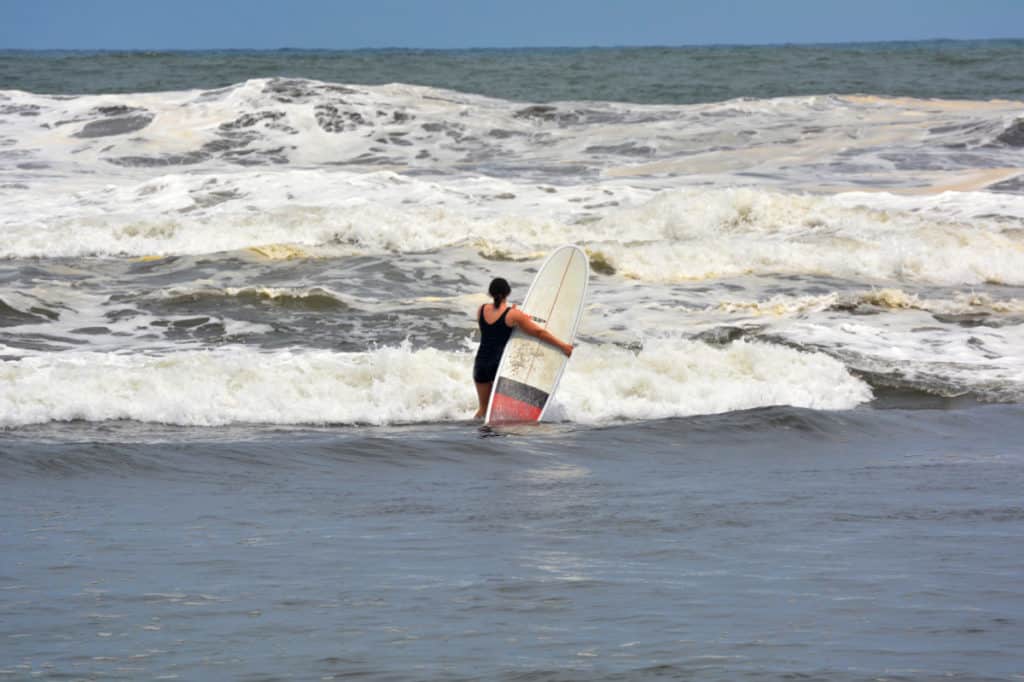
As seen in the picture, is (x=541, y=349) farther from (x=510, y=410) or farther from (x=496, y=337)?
(x=510, y=410)

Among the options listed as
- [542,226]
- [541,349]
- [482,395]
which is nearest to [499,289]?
[541,349]

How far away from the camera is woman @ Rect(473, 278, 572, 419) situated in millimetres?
10242

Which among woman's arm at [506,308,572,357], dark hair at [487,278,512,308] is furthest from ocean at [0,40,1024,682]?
dark hair at [487,278,512,308]

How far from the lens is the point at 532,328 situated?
10227 millimetres

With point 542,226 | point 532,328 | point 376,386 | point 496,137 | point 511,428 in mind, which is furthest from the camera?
point 496,137

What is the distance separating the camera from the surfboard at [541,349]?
10.1m

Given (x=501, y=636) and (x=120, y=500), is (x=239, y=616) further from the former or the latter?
(x=120, y=500)

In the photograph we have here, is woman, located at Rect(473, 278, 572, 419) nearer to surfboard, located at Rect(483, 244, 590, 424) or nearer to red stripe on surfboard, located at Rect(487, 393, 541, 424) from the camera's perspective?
surfboard, located at Rect(483, 244, 590, 424)

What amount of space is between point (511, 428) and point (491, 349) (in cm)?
76

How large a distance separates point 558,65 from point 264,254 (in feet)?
144

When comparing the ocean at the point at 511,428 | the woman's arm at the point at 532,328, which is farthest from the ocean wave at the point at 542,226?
the woman's arm at the point at 532,328

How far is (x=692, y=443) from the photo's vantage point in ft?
30.0

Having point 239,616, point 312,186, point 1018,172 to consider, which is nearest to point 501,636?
point 239,616

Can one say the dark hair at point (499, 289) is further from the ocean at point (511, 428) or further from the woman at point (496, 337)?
the ocean at point (511, 428)
